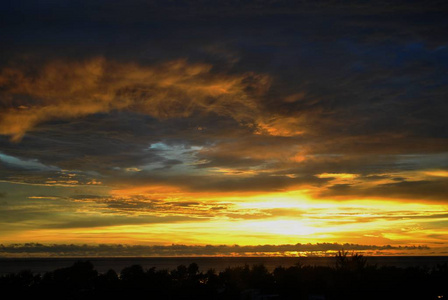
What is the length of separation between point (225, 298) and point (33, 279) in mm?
11757

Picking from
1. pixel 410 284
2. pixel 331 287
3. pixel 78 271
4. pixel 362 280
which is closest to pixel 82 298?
pixel 78 271

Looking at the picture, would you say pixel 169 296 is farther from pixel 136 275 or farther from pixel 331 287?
pixel 331 287

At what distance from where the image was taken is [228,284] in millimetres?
30906

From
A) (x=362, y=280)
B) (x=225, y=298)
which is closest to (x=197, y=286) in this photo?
(x=225, y=298)

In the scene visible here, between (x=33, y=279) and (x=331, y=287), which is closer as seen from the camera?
(x=33, y=279)

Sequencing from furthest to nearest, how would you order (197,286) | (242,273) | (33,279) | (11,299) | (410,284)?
(242,273)
(410,284)
(197,286)
(33,279)
(11,299)

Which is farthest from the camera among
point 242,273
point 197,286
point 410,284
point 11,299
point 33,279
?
point 242,273

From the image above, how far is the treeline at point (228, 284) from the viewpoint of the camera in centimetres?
2719

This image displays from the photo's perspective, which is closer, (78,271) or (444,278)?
(78,271)

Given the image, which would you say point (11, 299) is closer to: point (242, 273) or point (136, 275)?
point (136, 275)

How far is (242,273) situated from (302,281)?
212 inches

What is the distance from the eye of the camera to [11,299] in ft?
83.5

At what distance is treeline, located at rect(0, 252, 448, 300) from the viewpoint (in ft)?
89.2

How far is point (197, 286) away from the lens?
29.6 m
